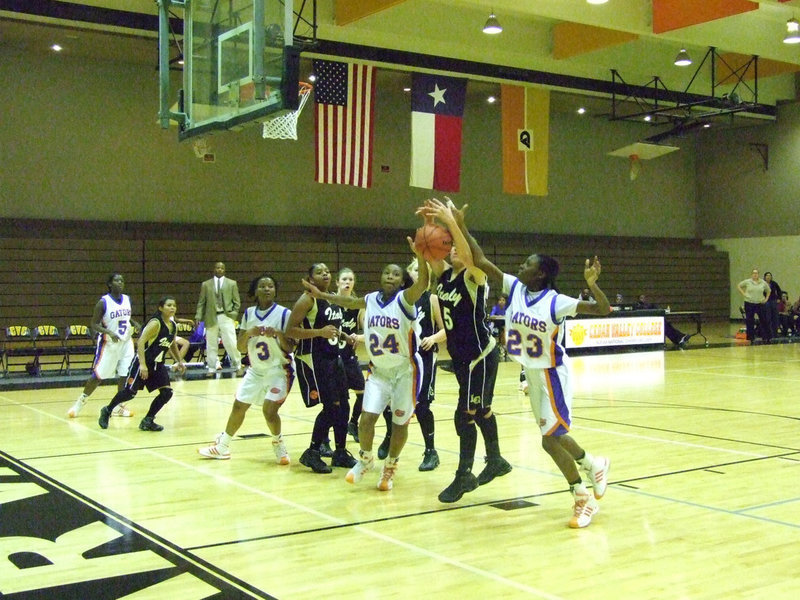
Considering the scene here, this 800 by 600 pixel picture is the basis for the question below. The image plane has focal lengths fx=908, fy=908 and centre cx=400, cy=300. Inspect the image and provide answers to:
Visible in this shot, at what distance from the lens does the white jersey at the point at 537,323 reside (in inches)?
215

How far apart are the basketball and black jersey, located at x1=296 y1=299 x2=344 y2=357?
1.58m

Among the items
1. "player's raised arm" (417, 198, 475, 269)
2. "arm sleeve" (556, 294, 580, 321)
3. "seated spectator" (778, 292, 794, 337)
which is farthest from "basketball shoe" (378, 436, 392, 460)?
"seated spectator" (778, 292, 794, 337)

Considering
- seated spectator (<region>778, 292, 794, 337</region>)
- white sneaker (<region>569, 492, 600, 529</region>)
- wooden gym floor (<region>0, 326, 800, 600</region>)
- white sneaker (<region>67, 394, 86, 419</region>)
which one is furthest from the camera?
seated spectator (<region>778, 292, 794, 337</region>)

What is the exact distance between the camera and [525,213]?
26250 millimetres

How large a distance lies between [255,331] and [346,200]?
16.2 m

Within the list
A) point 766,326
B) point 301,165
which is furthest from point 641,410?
point 301,165

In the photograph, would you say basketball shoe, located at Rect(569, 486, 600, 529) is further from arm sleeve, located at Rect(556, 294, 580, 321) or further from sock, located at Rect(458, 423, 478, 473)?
arm sleeve, located at Rect(556, 294, 580, 321)

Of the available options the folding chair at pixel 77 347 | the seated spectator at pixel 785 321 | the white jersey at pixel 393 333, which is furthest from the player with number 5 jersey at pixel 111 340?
the seated spectator at pixel 785 321

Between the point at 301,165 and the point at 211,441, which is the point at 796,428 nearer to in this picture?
the point at 211,441

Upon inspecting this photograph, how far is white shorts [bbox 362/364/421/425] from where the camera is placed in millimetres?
6309

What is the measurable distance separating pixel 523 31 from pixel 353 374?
12987 mm

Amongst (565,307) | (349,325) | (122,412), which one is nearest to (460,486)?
(565,307)

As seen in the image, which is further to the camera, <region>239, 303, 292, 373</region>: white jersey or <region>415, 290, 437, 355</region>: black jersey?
<region>239, 303, 292, 373</region>: white jersey

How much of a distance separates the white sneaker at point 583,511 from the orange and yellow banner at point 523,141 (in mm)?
14017
